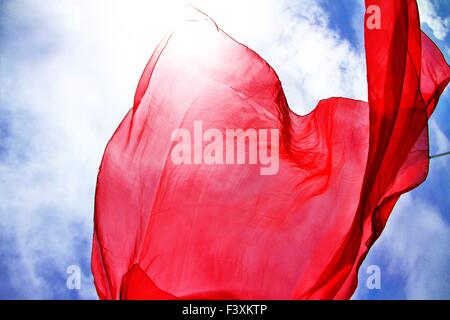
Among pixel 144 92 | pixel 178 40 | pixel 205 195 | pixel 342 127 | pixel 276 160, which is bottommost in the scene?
pixel 205 195

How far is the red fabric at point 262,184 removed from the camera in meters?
2.02

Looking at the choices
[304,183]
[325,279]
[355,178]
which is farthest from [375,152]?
[325,279]

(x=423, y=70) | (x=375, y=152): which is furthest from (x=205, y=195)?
(x=423, y=70)

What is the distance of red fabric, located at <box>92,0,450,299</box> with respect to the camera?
2.02 metres

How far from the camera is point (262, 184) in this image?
90.0 inches

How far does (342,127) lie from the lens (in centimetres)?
229

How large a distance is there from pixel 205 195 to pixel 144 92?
572mm
